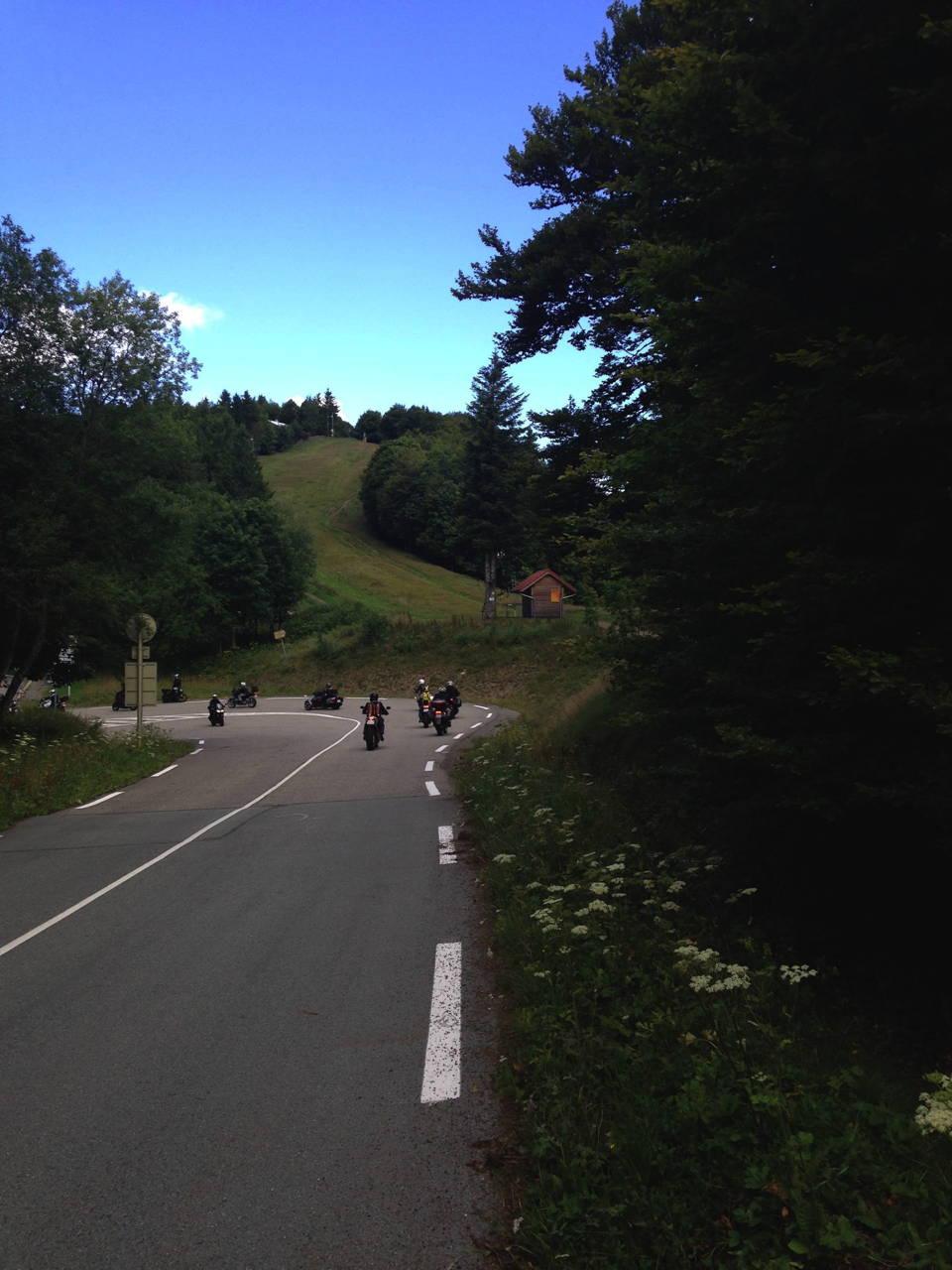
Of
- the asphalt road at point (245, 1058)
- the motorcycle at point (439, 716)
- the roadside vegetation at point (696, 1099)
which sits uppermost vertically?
the roadside vegetation at point (696, 1099)

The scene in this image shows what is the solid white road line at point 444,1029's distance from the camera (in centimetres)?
436

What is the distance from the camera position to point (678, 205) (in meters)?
6.70

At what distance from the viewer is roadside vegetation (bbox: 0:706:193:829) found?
1488 centimetres

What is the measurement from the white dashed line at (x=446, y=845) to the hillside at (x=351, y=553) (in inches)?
2129

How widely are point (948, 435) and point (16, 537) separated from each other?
1836 centimetres

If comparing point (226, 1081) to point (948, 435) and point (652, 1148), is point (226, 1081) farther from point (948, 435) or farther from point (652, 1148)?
point (948, 435)

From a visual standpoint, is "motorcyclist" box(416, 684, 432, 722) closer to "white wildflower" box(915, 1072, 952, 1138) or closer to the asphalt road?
the asphalt road

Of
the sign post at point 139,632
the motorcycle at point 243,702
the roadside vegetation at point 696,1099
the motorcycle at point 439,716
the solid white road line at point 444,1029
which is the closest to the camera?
the roadside vegetation at point 696,1099

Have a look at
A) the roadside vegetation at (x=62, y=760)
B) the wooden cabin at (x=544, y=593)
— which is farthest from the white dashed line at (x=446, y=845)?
the wooden cabin at (x=544, y=593)

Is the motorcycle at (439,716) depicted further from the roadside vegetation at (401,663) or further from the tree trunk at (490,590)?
the tree trunk at (490,590)

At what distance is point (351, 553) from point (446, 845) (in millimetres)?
96598

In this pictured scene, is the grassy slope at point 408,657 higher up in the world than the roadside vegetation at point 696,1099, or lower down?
lower down

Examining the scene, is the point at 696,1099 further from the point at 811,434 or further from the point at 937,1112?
the point at 811,434

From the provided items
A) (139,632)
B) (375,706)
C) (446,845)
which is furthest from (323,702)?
(446,845)
